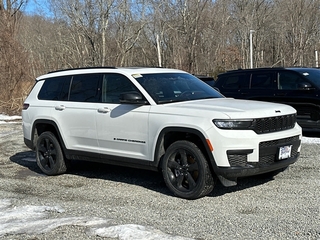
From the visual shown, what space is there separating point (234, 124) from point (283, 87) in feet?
19.8

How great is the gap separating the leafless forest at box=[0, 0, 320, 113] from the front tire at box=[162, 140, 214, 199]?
19585mm

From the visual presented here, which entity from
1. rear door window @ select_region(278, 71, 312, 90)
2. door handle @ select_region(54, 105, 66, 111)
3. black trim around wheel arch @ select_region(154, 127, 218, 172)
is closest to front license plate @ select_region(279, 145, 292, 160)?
black trim around wheel arch @ select_region(154, 127, 218, 172)

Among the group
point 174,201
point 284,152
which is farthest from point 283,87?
point 174,201

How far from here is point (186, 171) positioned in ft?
20.5

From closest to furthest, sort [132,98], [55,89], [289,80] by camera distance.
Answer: [132,98] → [55,89] → [289,80]

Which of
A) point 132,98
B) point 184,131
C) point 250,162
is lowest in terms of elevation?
point 250,162

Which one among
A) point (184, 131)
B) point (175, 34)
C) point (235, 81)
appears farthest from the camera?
point (175, 34)

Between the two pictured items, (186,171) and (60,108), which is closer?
(186,171)

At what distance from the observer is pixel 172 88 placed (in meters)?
7.02

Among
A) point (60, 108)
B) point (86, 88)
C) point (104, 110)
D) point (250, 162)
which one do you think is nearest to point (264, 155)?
point (250, 162)

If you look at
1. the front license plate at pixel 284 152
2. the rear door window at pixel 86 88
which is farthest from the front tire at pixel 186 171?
the rear door window at pixel 86 88

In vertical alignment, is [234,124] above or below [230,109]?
below

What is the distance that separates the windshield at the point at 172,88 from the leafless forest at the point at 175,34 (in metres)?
18.5

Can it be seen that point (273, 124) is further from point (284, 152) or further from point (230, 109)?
point (230, 109)
